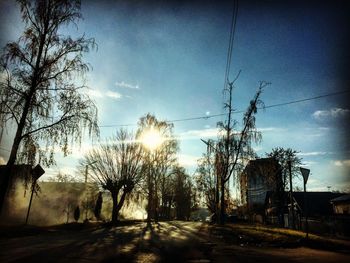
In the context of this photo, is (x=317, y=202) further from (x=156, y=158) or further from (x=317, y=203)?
(x=156, y=158)

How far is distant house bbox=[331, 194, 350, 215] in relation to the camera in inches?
1519

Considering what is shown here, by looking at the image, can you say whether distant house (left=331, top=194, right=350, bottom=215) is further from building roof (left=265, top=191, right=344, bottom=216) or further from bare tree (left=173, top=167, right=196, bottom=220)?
bare tree (left=173, top=167, right=196, bottom=220)

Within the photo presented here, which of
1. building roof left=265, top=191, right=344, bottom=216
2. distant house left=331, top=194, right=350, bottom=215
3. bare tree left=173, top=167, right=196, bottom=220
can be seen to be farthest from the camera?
bare tree left=173, top=167, right=196, bottom=220

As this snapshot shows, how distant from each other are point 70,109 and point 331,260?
1161 centimetres

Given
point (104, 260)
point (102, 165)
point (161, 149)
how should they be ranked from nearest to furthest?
point (104, 260) < point (102, 165) < point (161, 149)

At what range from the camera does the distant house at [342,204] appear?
38.6 m

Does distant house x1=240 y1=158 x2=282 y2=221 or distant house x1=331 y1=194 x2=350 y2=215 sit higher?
distant house x1=240 y1=158 x2=282 y2=221

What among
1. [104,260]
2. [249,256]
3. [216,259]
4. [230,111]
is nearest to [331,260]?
[249,256]

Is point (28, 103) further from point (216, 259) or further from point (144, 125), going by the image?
point (144, 125)

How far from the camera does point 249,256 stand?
27.2 ft

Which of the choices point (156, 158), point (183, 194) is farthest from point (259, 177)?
point (183, 194)

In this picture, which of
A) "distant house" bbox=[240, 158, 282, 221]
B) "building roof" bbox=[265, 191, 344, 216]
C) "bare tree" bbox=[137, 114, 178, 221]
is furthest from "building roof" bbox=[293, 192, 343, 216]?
"bare tree" bbox=[137, 114, 178, 221]

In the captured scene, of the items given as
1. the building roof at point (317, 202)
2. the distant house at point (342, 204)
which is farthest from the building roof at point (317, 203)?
the distant house at point (342, 204)

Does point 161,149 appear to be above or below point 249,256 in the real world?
above
